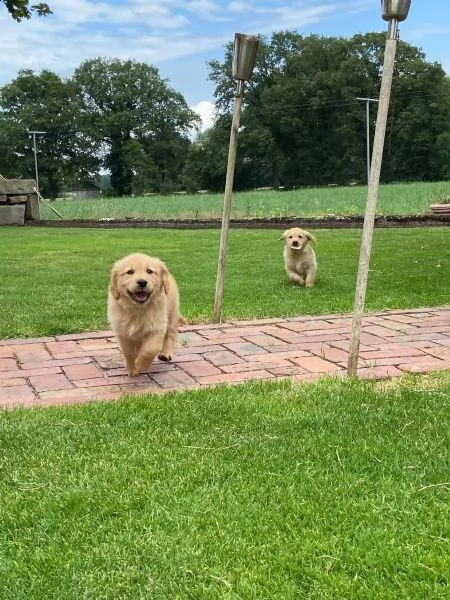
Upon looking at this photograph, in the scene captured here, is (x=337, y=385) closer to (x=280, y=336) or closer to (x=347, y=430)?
(x=347, y=430)

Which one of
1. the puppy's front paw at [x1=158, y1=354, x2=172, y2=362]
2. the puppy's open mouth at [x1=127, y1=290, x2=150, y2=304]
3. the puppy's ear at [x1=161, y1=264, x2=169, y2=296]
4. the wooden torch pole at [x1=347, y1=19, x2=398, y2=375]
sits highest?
the wooden torch pole at [x1=347, y1=19, x2=398, y2=375]

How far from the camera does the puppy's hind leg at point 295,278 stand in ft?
27.0

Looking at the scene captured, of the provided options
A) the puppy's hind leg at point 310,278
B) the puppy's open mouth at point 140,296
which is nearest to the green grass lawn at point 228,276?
the puppy's hind leg at point 310,278

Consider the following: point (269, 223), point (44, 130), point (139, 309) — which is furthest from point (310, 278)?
point (44, 130)

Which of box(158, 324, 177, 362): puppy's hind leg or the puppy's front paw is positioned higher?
box(158, 324, 177, 362): puppy's hind leg

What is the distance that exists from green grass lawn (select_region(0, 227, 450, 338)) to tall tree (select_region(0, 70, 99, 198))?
62273 millimetres

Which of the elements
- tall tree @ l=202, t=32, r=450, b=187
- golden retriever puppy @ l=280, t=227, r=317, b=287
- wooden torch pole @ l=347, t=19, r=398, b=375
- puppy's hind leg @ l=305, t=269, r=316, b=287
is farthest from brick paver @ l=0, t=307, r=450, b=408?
tall tree @ l=202, t=32, r=450, b=187

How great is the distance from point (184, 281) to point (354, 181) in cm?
6225

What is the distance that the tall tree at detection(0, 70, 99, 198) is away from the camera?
73.0 metres

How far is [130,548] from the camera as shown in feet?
7.43

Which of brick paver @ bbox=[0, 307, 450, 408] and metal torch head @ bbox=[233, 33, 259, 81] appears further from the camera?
metal torch head @ bbox=[233, 33, 259, 81]

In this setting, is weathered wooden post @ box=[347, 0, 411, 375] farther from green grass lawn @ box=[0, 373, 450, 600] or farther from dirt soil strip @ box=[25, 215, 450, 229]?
dirt soil strip @ box=[25, 215, 450, 229]

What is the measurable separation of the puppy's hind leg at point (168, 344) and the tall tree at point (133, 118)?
232ft

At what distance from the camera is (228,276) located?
29.5ft
